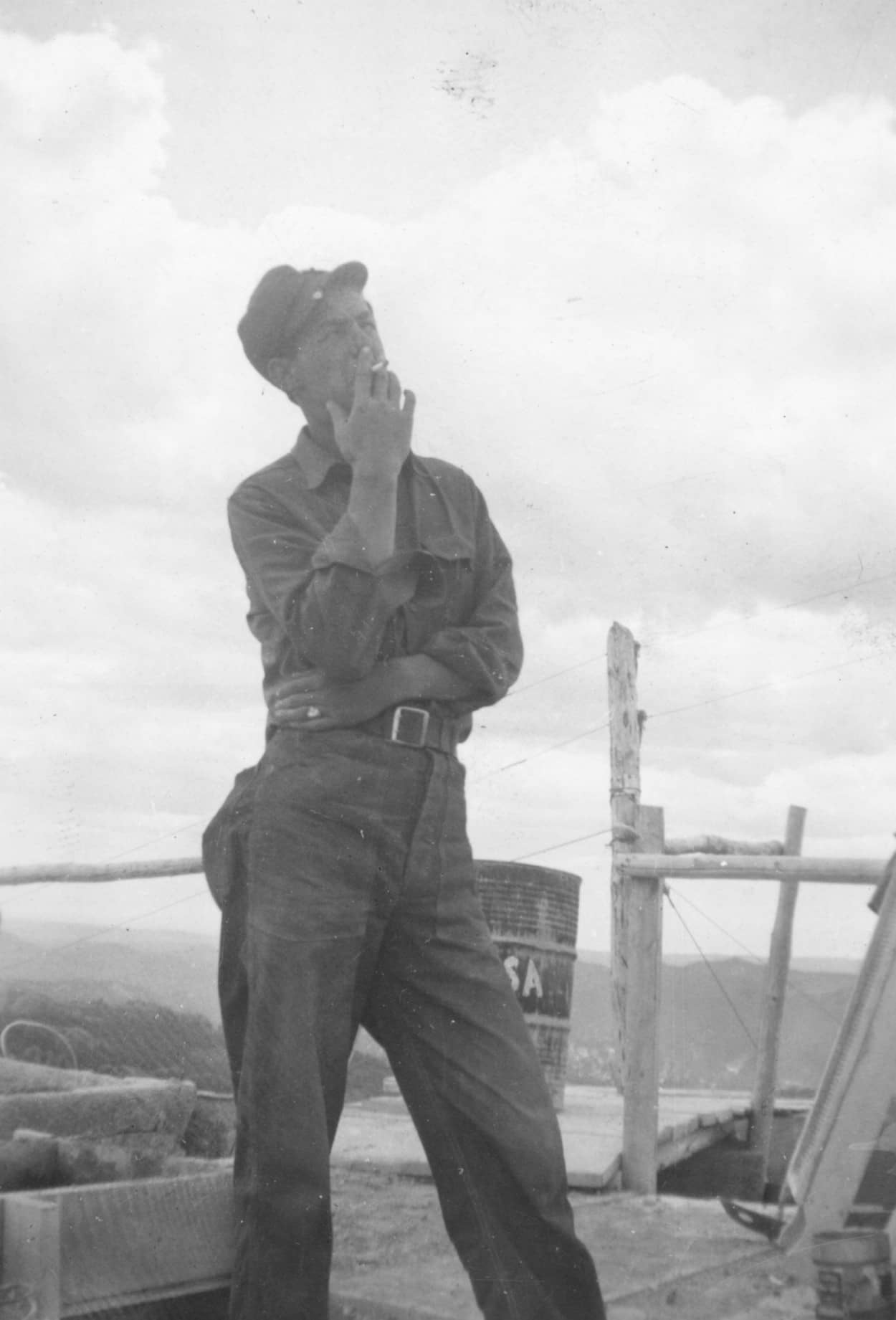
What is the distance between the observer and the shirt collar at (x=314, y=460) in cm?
242

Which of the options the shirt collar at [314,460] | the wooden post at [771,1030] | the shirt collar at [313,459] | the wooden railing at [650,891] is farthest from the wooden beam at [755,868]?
the wooden post at [771,1030]

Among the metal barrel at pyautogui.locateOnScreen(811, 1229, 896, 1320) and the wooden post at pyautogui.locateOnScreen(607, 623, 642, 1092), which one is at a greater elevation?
the wooden post at pyautogui.locateOnScreen(607, 623, 642, 1092)

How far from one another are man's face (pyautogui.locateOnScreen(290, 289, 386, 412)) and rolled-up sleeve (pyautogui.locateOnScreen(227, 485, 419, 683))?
0.90ft

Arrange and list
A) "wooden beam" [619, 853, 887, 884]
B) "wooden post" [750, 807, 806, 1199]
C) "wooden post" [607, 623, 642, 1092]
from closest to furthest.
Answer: "wooden beam" [619, 853, 887, 884]
"wooden post" [750, 807, 806, 1199]
"wooden post" [607, 623, 642, 1092]

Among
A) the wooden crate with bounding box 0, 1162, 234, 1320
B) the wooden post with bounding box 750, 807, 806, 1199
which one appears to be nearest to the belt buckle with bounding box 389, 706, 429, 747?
the wooden crate with bounding box 0, 1162, 234, 1320

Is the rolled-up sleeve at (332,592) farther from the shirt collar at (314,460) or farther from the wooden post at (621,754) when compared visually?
the wooden post at (621,754)

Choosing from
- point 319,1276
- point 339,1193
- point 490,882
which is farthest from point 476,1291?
point 490,882

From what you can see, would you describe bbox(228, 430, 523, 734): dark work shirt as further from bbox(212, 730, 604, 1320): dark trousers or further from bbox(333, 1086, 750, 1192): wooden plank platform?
bbox(333, 1086, 750, 1192): wooden plank platform

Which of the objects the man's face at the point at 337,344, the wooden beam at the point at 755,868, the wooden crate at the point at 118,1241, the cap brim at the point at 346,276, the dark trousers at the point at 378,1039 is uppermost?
the cap brim at the point at 346,276

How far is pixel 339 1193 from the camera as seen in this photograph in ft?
12.3

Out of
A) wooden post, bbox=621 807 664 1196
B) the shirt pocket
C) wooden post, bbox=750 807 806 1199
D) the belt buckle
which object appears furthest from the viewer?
wooden post, bbox=750 807 806 1199

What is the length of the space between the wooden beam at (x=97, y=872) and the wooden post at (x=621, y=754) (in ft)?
12.1

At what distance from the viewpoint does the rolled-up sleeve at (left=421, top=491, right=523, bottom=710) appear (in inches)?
89.7

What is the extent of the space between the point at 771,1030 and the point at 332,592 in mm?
4188
